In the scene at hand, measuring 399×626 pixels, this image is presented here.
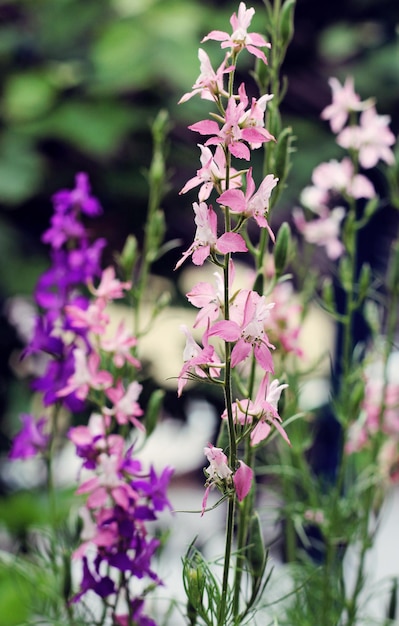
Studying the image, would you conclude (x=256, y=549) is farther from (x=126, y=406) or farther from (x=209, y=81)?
(x=209, y=81)

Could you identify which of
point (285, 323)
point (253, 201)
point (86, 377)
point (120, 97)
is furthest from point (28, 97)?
point (253, 201)

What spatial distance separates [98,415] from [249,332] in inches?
6.1

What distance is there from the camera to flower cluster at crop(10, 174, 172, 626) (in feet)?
1.28

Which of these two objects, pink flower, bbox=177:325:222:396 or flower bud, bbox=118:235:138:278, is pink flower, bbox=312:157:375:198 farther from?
pink flower, bbox=177:325:222:396

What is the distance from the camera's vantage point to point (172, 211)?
1141mm

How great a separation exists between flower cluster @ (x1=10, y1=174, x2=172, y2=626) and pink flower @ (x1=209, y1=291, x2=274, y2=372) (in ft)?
0.40

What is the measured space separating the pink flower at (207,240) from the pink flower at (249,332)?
0.06ft

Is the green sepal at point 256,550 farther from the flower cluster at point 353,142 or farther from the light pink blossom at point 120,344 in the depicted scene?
the flower cluster at point 353,142

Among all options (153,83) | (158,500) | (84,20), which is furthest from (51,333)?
(84,20)

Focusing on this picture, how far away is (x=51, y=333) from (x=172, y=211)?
0.69m

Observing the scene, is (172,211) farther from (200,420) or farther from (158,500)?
(158,500)

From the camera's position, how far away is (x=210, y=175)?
0.97 feet

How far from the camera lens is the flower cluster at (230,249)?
0.28 meters

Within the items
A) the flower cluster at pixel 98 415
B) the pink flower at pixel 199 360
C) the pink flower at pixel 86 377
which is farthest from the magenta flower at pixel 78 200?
the pink flower at pixel 199 360
